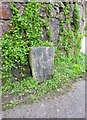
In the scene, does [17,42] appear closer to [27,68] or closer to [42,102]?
[27,68]

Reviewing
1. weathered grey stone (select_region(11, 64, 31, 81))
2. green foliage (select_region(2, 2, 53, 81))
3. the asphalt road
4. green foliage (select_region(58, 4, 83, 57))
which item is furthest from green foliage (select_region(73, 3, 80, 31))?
the asphalt road

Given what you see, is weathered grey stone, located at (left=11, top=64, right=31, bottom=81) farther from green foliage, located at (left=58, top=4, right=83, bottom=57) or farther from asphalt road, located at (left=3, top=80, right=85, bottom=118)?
green foliage, located at (left=58, top=4, right=83, bottom=57)

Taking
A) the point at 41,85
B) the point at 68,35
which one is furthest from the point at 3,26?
the point at 68,35

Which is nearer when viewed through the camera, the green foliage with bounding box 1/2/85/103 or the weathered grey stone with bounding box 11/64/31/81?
the green foliage with bounding box 1/2/85/103

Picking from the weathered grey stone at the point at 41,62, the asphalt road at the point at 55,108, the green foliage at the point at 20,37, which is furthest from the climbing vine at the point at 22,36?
the asphalt road at the point at 55,108

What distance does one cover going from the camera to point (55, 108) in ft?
8.66

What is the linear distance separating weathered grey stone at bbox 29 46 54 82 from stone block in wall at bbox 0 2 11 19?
2.00 feet

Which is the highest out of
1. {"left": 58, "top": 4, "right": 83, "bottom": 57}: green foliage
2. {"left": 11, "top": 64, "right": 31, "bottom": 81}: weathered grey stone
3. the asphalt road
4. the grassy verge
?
{"left": 58, "top": 4, "right": 83, "bottom": 57}: green foliage

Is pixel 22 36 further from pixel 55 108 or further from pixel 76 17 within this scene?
pixel 76 17

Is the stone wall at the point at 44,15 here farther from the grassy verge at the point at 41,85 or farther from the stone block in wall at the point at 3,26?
the grassy verge at the point at 41,85

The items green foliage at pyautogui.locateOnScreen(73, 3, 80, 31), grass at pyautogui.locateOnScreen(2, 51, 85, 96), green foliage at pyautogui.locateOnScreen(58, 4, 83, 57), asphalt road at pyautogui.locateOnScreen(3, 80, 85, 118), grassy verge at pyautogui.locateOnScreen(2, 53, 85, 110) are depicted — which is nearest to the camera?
asphalt road at pyautogui.locateOnScreen(3, 80, 85, 118)

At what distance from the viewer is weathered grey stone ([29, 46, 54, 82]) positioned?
309cm

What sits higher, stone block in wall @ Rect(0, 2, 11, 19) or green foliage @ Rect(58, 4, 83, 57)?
stone block in wall @ Rect(0, 2, 11, 19)

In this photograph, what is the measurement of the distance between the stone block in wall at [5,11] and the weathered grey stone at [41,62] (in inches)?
24.1
